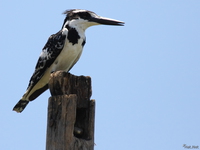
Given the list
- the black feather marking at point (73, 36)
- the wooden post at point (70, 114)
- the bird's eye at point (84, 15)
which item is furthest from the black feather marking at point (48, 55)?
the wooden post at point (70, 114)

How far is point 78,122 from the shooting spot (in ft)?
15.8

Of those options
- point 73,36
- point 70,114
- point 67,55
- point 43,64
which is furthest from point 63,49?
point 70,114

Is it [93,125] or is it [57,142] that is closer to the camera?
[57,142]

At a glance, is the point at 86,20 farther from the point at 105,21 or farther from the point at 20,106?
the point at 20,106

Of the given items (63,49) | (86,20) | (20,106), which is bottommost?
(20,106)

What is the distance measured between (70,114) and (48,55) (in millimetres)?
3143

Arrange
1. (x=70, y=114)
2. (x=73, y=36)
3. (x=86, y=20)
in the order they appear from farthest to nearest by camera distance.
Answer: (x=86, y=20) < (x=73, y=36) < (x=70, y=114)

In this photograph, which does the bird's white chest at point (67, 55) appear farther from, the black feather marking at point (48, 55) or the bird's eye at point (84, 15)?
the bird's eye at point (84, 15)

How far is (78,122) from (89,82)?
1.87 feet

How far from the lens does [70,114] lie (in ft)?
14.2

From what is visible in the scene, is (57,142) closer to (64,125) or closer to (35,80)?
(64,125)

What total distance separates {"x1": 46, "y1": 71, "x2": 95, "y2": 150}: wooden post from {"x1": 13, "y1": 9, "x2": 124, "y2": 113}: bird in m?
2.05

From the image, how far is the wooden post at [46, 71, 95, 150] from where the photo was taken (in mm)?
4250

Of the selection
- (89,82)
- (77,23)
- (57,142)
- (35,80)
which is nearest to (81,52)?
(77,23)
